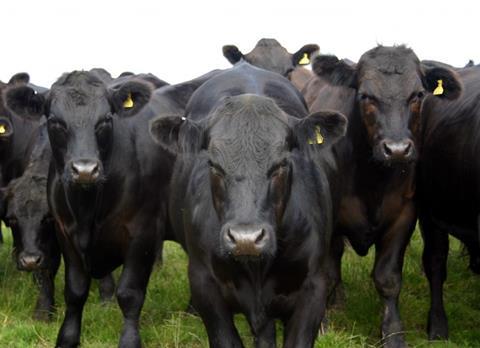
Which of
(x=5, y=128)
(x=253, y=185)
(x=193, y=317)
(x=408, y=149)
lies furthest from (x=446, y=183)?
(x=5, y=128)

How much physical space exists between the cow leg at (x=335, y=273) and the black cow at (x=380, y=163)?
0.28 metres

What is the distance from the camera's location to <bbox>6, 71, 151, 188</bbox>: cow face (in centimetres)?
551

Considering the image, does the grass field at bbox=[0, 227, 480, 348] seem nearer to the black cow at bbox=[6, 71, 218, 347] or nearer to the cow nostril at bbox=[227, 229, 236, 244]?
the black cow at bbox=[6, 71, 218, 347]

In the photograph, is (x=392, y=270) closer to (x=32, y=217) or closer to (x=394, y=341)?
(x=394, y=341)

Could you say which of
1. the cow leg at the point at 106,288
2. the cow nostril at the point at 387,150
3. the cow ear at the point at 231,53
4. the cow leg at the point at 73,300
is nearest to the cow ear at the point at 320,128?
the cow nostril at the point at 387,150

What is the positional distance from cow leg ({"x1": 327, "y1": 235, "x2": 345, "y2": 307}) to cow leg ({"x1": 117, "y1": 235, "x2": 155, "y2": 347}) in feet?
4.71

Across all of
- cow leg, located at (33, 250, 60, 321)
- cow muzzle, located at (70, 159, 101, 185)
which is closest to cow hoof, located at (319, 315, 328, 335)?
cow muzzle, located at (70, 159, 101, 185)

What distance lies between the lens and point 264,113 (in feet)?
14.3

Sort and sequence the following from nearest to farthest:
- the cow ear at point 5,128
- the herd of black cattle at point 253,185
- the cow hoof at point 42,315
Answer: the herd of black cattle at point 253,185 → the cow hoof at point 42,315 → the cow ear at point 5,128

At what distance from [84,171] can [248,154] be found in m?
1.64

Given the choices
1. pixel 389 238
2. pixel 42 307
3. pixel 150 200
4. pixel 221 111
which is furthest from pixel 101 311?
pixel 221 111

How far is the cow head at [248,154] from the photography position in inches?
153

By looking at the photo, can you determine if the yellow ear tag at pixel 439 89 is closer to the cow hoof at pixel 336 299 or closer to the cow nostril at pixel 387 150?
the cow nostril at pixel 387 150

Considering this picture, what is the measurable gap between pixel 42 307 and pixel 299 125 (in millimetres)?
3493
